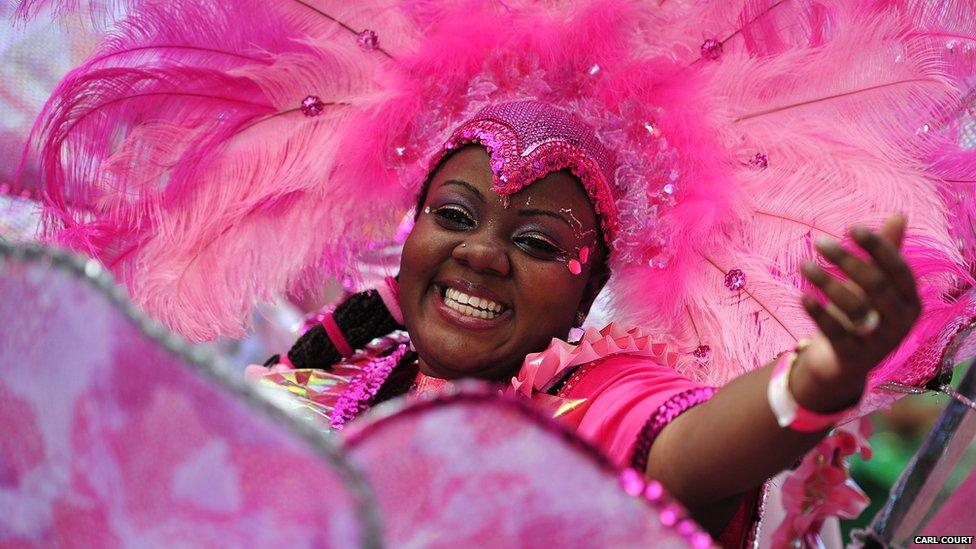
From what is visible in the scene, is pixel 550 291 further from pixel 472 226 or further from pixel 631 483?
pixel 631 483

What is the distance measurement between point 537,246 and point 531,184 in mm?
136

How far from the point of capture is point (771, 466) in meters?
1.42

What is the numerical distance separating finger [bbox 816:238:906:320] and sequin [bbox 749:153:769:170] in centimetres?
115

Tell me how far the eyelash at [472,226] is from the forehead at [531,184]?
0.07 meters

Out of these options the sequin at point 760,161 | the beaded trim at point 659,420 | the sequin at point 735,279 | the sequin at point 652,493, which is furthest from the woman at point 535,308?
the sequin at point 652,493

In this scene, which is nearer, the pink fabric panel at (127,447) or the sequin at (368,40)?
the pink fabric panel at (127,447)

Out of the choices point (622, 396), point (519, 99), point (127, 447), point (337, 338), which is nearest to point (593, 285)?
point (519, 99)

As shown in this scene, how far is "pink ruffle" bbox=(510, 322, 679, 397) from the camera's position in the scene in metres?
2.06

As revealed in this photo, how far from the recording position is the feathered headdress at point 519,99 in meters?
2.19

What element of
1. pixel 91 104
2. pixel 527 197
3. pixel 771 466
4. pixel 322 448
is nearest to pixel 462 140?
pixel 527 197

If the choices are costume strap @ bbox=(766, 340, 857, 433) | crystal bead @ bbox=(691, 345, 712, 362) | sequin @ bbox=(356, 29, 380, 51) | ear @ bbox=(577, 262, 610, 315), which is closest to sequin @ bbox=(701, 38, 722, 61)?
ear @ bbox=(577, 262, 610, 315)

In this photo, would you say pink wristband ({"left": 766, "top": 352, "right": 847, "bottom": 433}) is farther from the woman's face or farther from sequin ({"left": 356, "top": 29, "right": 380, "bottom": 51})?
sequin ({"left": 356, "top": 29, "right": 380, "bottom": 51})

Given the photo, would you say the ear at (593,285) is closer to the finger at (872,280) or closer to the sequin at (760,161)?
the sequin at (760,161)

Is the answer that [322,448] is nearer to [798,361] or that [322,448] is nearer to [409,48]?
[798,361]
